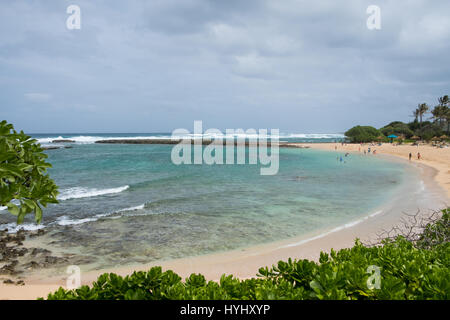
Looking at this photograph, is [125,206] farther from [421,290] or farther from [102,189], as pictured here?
[421,290]

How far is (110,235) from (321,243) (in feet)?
25.2

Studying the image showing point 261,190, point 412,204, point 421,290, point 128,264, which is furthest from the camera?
point 261,190

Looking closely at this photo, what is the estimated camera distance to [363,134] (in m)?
86.8

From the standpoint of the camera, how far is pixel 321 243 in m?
9.13

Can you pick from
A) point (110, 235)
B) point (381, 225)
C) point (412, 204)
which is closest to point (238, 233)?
point (110, 235)

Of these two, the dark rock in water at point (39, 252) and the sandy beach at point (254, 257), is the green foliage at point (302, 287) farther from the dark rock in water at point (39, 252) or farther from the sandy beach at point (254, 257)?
the dark rock in water at point (39, 252)

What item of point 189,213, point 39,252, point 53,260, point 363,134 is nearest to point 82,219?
point 39,252

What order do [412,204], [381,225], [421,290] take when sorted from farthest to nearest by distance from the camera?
1. [412,204]
2. [381,225]
3. [421,290]

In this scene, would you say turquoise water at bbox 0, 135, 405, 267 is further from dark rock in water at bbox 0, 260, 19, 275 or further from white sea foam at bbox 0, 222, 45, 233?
dark rock in water at bbox 0, 260, 19, 275

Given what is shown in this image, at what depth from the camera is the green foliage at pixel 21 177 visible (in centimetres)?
244

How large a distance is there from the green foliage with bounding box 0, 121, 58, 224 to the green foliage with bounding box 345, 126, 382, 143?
3662 inches

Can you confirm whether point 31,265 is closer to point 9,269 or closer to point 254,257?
point 9,269

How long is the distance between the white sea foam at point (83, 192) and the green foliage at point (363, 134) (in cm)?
8313

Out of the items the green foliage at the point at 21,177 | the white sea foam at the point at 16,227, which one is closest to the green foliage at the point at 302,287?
the green foliage at the point at 21,177
